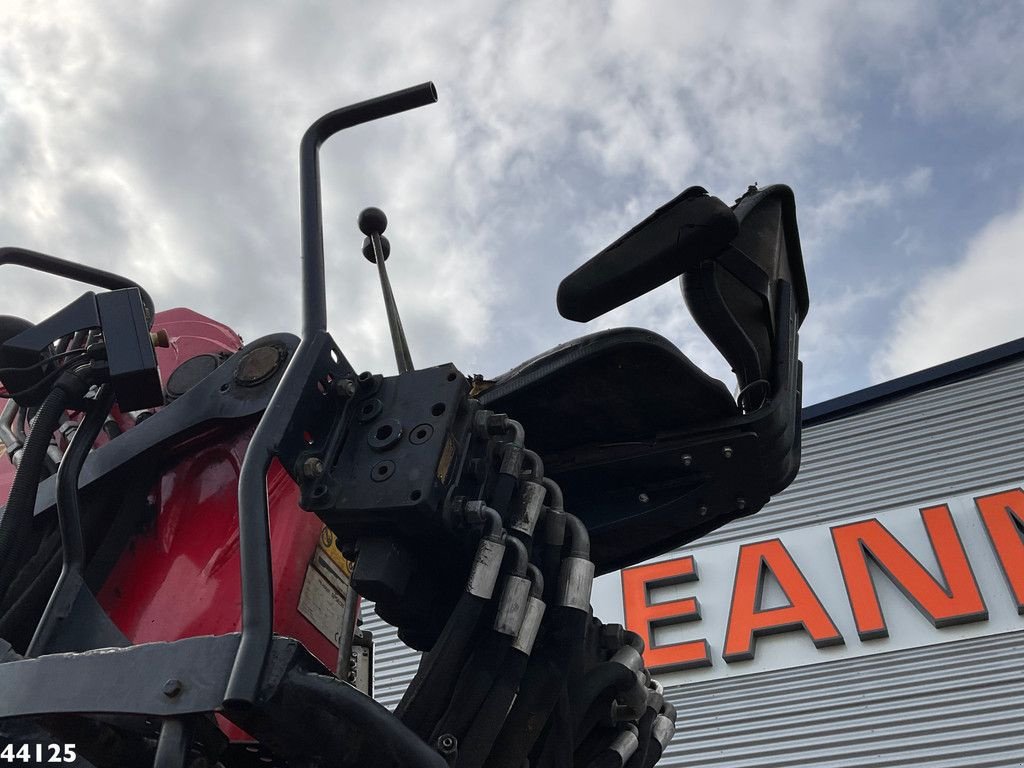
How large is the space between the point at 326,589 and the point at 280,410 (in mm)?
495

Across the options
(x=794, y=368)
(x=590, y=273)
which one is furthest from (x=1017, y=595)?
(x=590, y=273)

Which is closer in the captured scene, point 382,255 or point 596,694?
point 596,694

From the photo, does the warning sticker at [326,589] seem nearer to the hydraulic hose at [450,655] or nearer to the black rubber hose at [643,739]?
the hydraulic hose at [450,655]

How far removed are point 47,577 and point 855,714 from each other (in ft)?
20.3

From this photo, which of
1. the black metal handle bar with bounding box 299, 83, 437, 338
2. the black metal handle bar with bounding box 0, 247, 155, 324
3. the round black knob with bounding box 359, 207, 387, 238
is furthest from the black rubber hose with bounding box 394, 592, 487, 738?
the black metal handle bar with bounding box 0, 247, 155, 324

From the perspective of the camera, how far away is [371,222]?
85.5 inches

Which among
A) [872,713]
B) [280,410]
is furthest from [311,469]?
[872,713]

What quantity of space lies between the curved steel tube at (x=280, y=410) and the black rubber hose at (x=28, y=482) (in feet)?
1.80

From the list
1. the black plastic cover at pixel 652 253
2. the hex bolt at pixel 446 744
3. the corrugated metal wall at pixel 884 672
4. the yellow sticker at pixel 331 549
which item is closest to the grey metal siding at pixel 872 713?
the corrugated metal wall at pixel 884 672

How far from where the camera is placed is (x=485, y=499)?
161 centimetres

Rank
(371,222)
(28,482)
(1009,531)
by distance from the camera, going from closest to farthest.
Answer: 1. (28,482)
2. (371,222)
3. (1009,531)

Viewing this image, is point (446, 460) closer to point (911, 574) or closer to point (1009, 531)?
point (911, 574)

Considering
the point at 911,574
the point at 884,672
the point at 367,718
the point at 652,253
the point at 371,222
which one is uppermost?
the point at 911,574

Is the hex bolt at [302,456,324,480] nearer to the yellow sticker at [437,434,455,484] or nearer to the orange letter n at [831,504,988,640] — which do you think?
the yellow sticker at [437,434,455,484]
